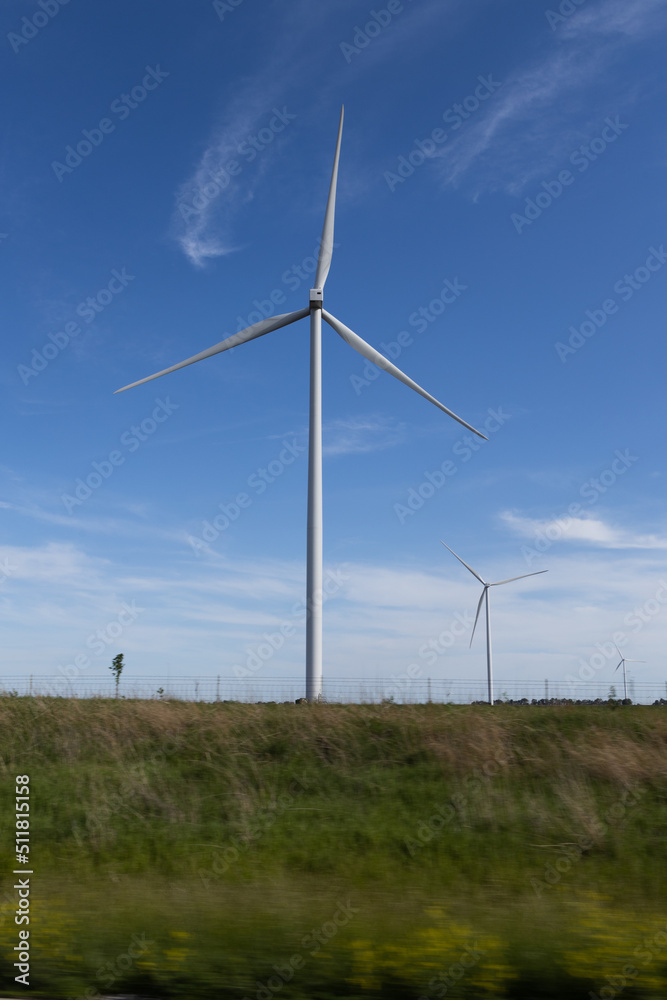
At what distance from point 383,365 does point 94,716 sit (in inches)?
829

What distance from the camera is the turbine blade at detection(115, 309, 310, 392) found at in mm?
38094

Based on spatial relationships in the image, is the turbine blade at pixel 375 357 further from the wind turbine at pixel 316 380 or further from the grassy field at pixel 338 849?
the grassy field at pixel 338 849

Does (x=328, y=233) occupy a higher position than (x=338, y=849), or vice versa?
(x=328, y=233)

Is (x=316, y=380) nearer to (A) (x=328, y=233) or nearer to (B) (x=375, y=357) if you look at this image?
(B) (x=375, y=357)

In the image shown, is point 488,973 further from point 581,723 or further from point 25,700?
point 25,700

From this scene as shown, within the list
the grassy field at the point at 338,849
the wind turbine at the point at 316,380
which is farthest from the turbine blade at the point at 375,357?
the grassy field at the point at 338,849

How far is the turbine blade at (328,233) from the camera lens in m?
38.3

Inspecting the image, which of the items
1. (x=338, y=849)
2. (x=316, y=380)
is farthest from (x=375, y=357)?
(x=338, y=849)

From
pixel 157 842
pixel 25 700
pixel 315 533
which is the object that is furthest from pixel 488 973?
pixel 315 533

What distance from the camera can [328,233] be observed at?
1527 inches

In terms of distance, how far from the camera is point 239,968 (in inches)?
328

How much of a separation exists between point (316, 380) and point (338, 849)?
24.0m

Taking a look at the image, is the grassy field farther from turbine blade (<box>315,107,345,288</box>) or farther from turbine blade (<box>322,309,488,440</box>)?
turbine blade (<box>315,107,345,288</box>)

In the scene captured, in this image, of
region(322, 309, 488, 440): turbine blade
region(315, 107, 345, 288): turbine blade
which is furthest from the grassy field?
region(315, 107, 345, 288): turbine blade
